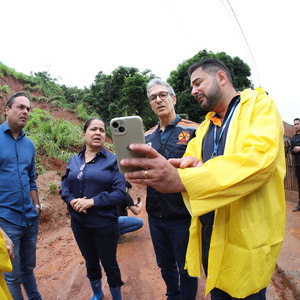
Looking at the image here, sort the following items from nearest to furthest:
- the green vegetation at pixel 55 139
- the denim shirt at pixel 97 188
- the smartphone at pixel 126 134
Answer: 1. the smartphone at pixel 126 134
2. the denim shirt at pixel 97 188
3. the green vegetation at pixel 55 139

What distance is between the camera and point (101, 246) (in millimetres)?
2176

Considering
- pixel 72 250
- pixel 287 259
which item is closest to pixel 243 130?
pixel 287 259

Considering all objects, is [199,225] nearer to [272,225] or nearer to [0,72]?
[272,225]

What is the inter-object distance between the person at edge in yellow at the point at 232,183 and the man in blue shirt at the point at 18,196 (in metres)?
1.64

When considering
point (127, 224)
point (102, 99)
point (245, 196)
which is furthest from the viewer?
point (102, 99)

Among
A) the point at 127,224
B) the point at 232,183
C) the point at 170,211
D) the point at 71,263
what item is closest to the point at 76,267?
the point at 71,263

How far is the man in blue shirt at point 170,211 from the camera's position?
2.01 meters

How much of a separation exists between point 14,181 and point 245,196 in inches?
82.3

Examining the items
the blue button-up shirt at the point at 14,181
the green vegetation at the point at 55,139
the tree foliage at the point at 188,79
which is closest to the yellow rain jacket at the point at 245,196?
the blue button-up shirt at the point at 14,181

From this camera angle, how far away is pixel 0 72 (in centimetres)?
1262

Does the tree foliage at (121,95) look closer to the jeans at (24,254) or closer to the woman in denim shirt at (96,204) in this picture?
the woman in denim shirt at (96,204)

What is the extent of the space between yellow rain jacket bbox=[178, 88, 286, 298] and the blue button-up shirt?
1.76m

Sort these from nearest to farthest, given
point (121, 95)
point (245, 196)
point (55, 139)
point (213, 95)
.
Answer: point (245, 196) < point (213, 95) < point (55, 139) < point (121, 95)

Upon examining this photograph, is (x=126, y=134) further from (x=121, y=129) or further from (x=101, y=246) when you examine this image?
(x=101, y=246)
